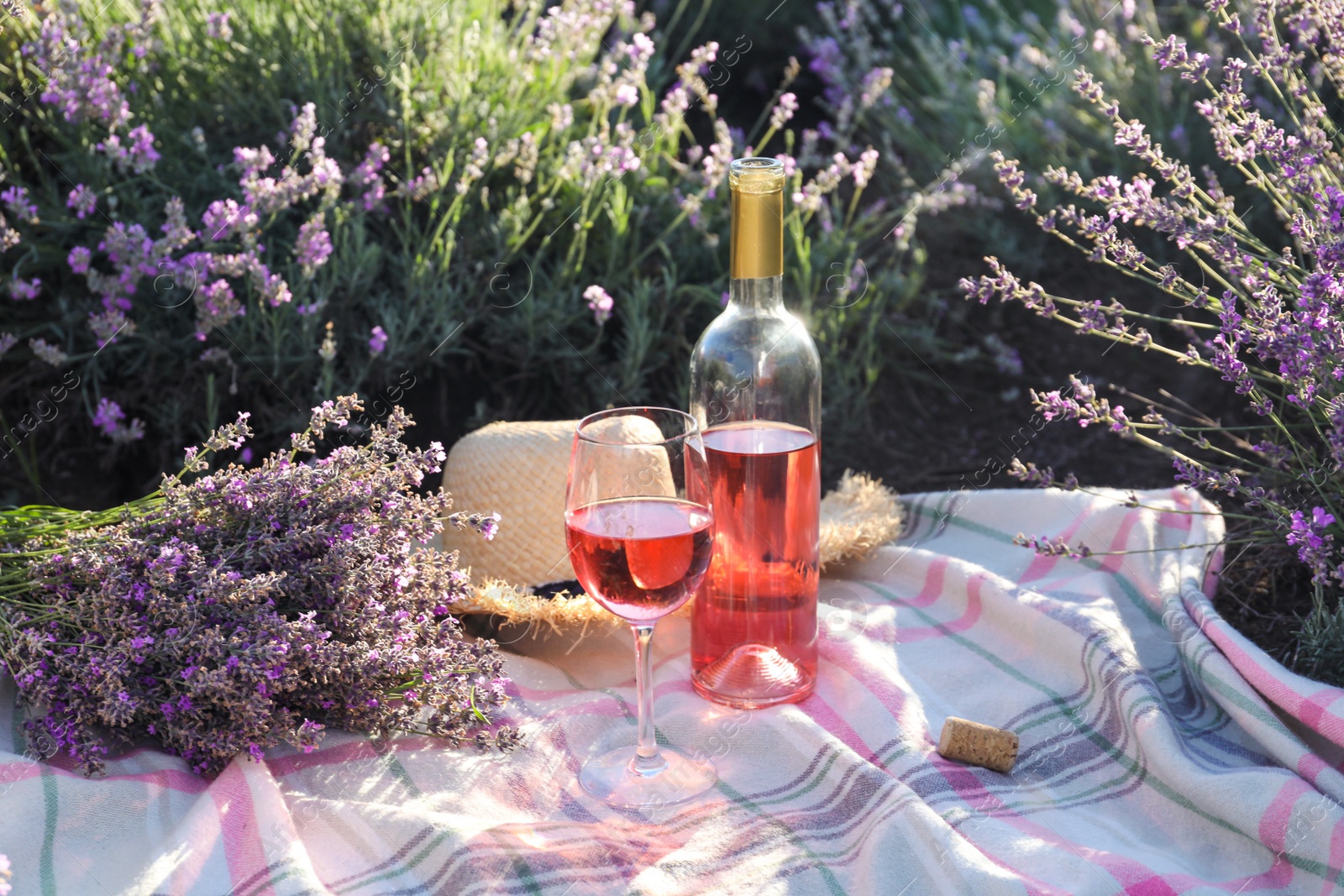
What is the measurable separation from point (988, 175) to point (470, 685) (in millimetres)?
2637

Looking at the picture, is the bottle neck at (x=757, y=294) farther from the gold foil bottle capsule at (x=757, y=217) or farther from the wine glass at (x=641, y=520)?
the wine glass at (x=641, y=520)

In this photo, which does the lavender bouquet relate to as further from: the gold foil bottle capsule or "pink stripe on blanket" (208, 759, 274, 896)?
the gold foil bottle capsule

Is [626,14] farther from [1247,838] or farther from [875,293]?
[1247,838]

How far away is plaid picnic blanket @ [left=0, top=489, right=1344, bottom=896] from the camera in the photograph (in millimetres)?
1425

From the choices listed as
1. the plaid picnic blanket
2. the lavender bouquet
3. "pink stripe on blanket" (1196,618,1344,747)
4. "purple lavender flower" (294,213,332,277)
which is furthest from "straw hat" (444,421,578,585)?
"pink stripe on blanket" (1196,618,1344,747)

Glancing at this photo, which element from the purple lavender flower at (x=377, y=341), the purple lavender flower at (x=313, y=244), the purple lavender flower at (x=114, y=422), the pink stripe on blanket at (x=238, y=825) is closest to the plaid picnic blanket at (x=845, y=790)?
the pink stripe on blanket at (x=238, y=825)

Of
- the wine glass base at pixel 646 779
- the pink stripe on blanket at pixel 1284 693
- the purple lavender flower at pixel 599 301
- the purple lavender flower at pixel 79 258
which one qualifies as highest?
the purple lavender flower at pixel 79 258

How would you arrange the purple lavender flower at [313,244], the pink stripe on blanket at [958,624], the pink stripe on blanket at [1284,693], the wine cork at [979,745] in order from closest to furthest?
the pink stripe on blanket at [1284,693] < the wine cork at [979,745] < the pink stripe on blanket at [958,624] < the purple lavender flower at [313,244]

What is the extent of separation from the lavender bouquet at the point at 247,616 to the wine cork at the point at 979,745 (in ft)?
1.95

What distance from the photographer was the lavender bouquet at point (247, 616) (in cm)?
149

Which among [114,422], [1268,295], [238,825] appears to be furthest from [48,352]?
[1268,295]

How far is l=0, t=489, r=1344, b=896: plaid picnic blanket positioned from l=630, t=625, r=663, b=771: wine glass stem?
0.30 ft

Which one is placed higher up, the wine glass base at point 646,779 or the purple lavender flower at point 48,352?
the purple lavender flower at point 48,352

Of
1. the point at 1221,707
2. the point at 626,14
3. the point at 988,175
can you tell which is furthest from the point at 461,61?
the point at 1221,707
